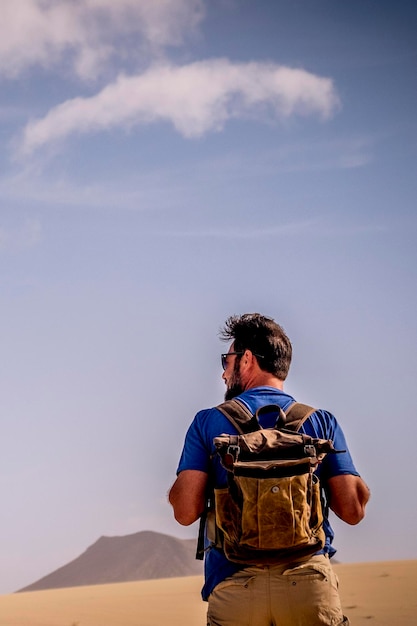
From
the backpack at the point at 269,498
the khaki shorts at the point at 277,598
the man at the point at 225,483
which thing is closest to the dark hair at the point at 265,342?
the man at the point at 225,483

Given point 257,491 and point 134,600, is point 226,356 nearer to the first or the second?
point 257,491

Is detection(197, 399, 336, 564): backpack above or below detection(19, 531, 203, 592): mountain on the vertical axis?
above

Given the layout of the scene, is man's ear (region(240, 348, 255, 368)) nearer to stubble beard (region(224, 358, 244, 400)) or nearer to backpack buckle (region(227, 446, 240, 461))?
stubble beard (region(224, 358, 244, 400))

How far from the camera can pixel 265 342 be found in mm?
5398

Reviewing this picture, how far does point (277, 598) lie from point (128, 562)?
72.1 meters

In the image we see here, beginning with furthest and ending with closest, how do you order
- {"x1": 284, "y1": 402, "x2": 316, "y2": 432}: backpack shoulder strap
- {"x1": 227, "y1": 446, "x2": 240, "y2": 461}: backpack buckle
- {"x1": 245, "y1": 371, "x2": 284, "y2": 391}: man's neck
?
{"x1": 245, "y1": 371, "x2": 284, "y2": 391}: man's neck
{"x1": 284, "y1": 402, "x2": 316, "y2": 432}: backpack shoulder strap
{"x1": 227, "y1": 446, "x2": 240, "y2": 461}: backpack buckle

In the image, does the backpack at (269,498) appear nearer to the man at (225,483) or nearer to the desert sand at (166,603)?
the man at (225,483)

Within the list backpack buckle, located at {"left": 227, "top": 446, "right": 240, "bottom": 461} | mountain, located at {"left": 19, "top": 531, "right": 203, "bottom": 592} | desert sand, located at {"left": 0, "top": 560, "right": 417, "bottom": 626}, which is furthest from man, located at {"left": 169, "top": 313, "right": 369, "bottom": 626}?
mountain, located at {"left": 19, "top": 531, "right": 203, "bottom": 592}

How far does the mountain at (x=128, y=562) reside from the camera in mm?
68562

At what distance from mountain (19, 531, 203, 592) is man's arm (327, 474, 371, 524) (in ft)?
206

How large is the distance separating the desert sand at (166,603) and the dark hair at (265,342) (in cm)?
1154

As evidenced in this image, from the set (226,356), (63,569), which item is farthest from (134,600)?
(63,569)

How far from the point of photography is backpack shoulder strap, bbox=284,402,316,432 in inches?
195

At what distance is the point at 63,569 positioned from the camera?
7944 centimetres
